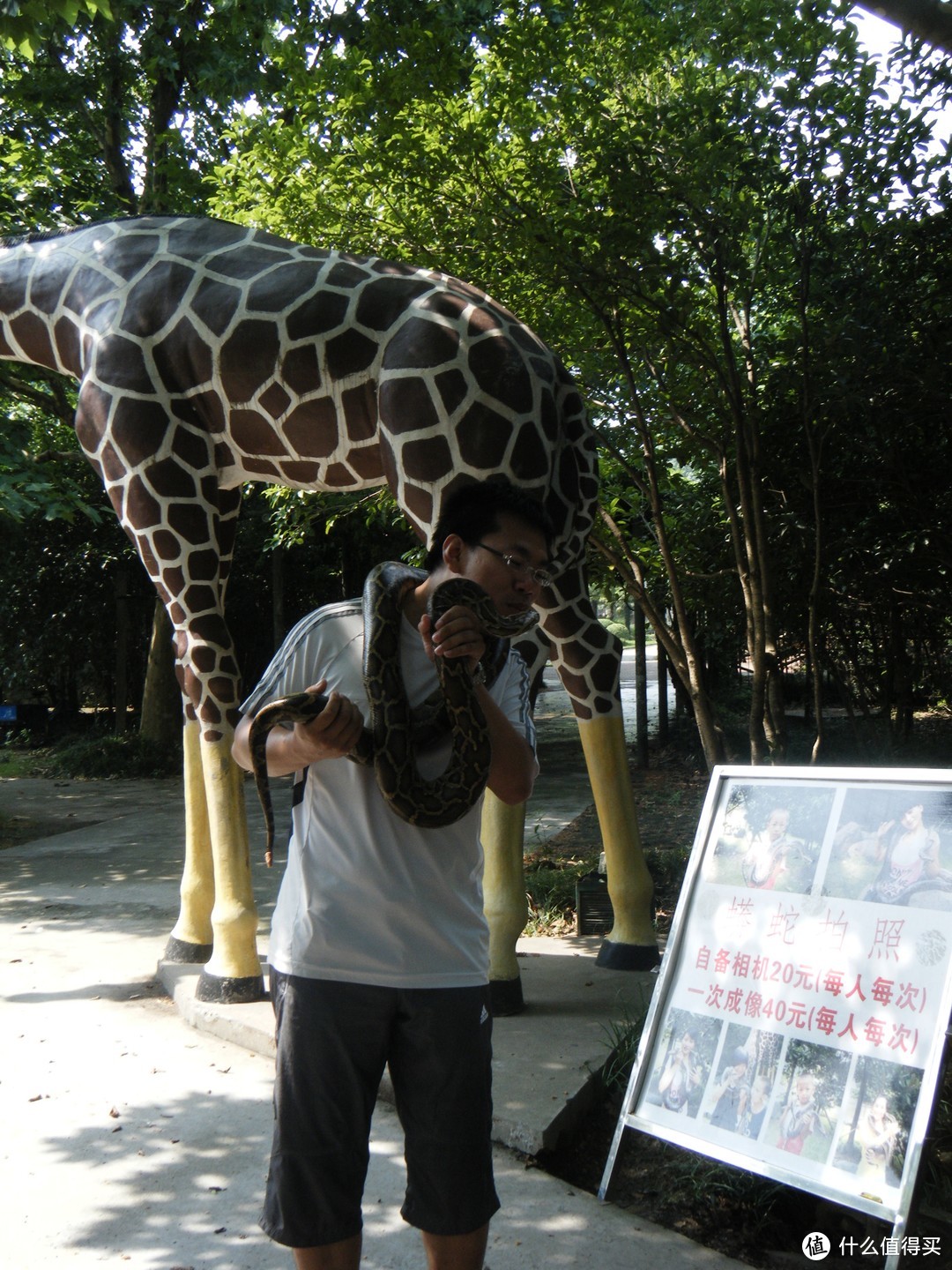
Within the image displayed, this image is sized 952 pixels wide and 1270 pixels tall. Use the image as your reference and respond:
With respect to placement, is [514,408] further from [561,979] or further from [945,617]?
[945,617]

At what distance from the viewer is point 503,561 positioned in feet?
7.43

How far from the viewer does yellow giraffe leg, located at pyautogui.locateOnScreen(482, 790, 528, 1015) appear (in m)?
4.36

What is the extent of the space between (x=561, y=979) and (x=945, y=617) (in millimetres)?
5704

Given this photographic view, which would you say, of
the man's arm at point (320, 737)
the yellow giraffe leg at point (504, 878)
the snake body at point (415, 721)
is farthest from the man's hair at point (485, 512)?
the yellow giraffe leg at point (504, 878)

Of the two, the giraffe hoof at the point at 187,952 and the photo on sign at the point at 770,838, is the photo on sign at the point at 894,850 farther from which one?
the giraffe hoof at the point at 187,952

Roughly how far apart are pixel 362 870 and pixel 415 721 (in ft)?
1.04

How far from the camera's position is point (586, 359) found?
19.4 ft

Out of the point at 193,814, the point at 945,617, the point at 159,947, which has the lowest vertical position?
the point at 159,947

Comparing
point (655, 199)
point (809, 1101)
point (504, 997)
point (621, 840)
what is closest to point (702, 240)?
point (655, 199)

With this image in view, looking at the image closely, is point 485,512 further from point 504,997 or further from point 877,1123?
point 504,997

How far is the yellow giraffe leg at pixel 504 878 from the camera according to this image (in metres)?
4.36

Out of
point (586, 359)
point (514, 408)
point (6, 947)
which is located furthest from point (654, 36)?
point (6, 947)

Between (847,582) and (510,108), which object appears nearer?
(510,108)

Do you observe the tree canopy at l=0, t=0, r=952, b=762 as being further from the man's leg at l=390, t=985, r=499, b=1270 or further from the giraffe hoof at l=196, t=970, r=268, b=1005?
the man's leg at l=390, t=985, r=499, b=1270
